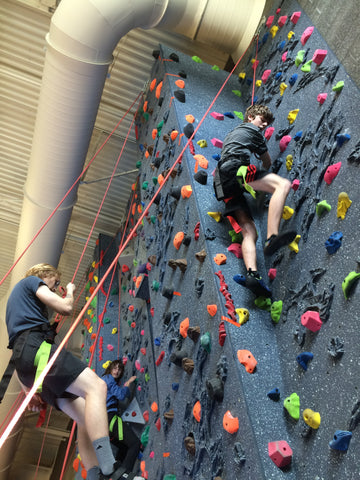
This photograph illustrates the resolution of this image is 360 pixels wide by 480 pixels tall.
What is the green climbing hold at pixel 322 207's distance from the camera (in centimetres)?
213

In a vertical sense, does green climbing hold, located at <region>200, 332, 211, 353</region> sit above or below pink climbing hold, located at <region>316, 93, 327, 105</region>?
below

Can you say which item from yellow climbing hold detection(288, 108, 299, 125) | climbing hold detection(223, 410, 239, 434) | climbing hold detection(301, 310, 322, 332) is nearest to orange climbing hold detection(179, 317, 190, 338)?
climbing hold detection(223, 410, 239, 434)

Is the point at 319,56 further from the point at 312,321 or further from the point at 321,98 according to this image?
the point at 312,321

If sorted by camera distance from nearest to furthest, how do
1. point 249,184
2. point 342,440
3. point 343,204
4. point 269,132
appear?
point 342,440, point 343,204, point 249,184, point 269,132

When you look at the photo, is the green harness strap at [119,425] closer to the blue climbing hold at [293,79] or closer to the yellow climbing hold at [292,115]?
the yellow climbing hold at [292,115]

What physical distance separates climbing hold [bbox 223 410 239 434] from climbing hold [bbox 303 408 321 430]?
10.8 inches

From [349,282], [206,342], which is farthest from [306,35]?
[206,342]

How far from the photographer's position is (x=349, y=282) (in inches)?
70.3

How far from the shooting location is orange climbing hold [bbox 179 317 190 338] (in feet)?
8.53

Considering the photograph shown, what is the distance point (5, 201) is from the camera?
675 cm

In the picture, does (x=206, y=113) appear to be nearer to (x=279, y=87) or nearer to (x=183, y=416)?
(x=279, y=87)

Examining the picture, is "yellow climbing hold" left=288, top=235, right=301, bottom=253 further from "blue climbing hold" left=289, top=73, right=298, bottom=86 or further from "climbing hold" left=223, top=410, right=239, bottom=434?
"blue climbing hold" left=289, top=73, right=298, bottom=86

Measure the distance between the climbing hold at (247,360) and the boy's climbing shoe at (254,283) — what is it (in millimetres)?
333

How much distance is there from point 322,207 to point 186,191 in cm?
97
